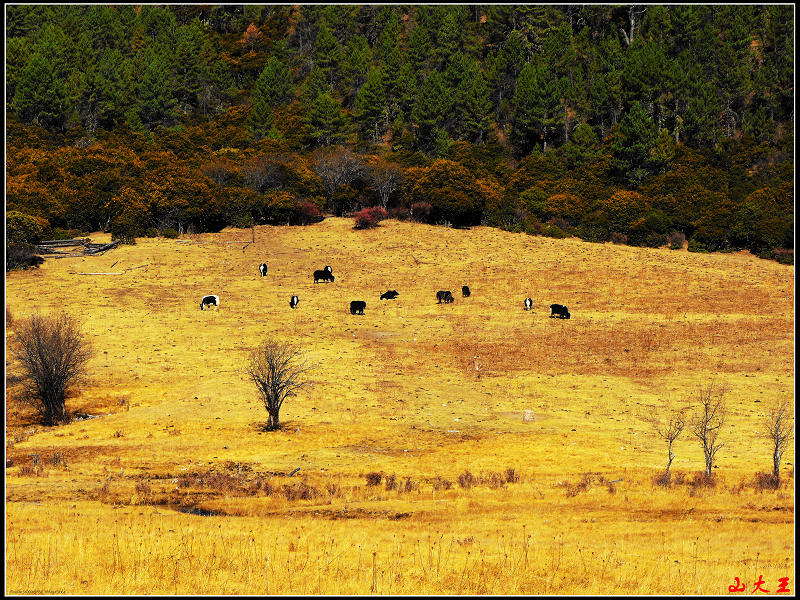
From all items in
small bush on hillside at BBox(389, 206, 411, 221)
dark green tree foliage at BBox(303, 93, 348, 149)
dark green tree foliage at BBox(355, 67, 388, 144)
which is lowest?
small bush on hillside at BBox(389, 206, 411, 221)

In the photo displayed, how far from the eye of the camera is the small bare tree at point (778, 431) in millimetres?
29983

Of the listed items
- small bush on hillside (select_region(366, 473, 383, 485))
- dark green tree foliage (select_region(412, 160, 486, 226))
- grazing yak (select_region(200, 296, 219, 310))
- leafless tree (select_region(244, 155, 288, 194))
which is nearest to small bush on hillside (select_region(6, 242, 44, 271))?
grazing yak (select_region(200, 296, 219, 310))

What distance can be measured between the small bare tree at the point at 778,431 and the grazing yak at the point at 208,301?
39.6 metres

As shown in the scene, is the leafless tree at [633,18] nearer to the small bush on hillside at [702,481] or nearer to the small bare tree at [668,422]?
the small bare tree at [668,422]

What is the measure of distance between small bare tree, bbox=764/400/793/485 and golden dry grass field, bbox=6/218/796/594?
81 cm

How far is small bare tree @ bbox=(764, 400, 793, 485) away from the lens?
2998 centimetres

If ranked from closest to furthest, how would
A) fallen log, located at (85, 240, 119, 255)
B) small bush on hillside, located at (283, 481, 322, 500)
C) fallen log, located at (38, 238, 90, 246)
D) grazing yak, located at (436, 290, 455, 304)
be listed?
small bush on hillside, located at (283, 481, 322, 500)
grazing yak, located at (436, 290, 455, 304)
fallen log, located at (85, 240, 119, 255)
fallen log, located at (38, 238, 90, 246)

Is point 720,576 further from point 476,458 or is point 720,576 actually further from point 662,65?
point 662,65

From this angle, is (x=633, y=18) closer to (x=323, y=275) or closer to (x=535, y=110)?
(x=535, y=110)

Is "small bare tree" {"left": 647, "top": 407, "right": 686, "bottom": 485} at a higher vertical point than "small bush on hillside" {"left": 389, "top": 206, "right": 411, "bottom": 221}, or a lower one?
lower

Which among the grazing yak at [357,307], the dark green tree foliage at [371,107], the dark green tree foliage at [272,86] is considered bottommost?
the grazing yak at [357,307]

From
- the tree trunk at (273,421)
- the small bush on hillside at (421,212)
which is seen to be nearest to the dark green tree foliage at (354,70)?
the small bush on hillside at (421,212)

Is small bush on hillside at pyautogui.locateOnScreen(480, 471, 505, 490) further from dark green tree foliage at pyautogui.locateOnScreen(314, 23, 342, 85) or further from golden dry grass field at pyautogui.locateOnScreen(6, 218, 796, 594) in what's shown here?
dark green tree foliage at pyautogui.locateOnScreen(314, 23, 342, 85)

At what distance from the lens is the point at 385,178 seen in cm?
9756
